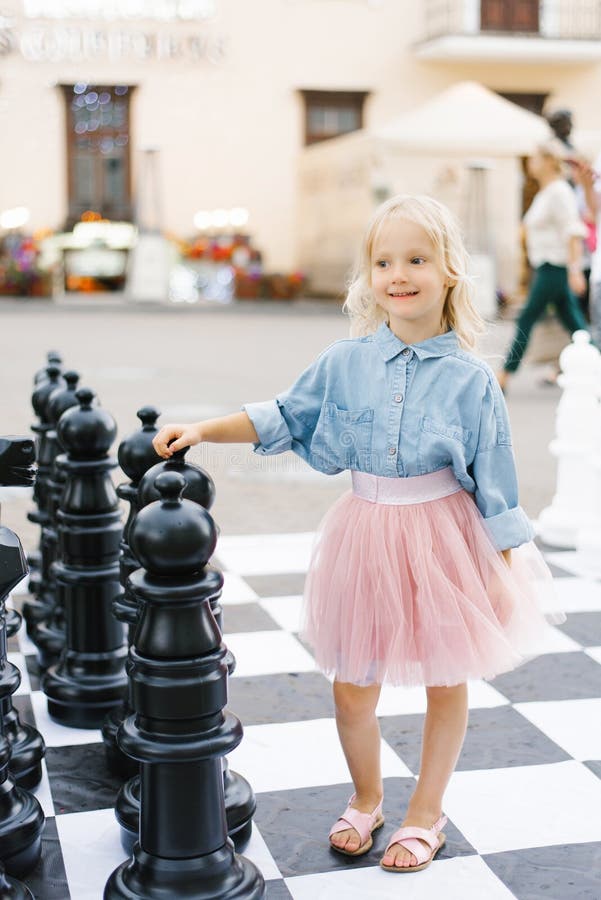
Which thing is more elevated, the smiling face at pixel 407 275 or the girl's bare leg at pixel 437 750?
the smiling face at pixel 407 275

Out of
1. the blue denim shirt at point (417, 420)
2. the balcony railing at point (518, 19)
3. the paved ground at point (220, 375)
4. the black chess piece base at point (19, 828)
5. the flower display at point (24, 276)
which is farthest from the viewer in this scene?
the balcony railing at point (518, 19)

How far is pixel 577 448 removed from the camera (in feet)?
12.8

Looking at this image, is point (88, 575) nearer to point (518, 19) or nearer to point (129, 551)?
point (129, 551)

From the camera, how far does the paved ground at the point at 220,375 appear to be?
4535 millimetres

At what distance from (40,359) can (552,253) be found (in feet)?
14.3

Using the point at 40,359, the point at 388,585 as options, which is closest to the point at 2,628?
the point at 388,585

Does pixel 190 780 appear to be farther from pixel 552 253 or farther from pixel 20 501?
pixel 552 253

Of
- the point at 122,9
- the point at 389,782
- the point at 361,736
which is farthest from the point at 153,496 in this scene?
the point at 122,9

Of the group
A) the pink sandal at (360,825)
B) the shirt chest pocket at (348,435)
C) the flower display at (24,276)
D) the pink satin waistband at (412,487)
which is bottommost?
the flower display at (24,276)

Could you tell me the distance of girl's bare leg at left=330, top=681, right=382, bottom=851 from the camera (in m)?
2.03

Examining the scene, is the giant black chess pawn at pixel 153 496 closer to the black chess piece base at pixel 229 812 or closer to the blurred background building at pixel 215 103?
the black chess piece base at pixel 229 812

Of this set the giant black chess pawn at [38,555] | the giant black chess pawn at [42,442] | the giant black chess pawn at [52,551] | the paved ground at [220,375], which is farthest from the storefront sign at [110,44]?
the giant black chess pawn at [52,551]

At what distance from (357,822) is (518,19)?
2228cm

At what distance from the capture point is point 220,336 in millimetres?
12359
